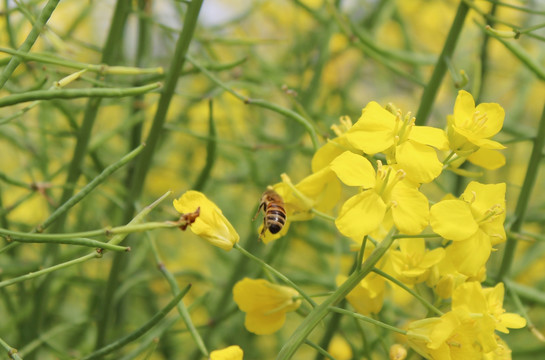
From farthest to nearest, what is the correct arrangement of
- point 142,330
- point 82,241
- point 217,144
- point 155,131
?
point 217,144 → point 155,131 → point 142,330 → point 82,241

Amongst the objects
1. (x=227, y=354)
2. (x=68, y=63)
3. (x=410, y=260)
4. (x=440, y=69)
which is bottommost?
(x=227, y=354)

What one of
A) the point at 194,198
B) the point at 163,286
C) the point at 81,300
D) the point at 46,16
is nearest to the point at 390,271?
the point at 194,198

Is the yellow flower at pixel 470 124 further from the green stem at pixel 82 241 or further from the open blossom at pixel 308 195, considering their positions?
the green stem at pixel 82 241

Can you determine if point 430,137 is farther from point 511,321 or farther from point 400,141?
point 511,321

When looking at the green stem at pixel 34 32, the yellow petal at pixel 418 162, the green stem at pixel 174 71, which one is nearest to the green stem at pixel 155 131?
the green stem at pixel 174 71

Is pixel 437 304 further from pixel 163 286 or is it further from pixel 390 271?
pixel 163 286

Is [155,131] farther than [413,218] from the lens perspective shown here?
Yes

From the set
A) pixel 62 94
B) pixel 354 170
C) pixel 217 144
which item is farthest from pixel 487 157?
pixel 217 144

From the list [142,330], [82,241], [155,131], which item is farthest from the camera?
[155,131]
